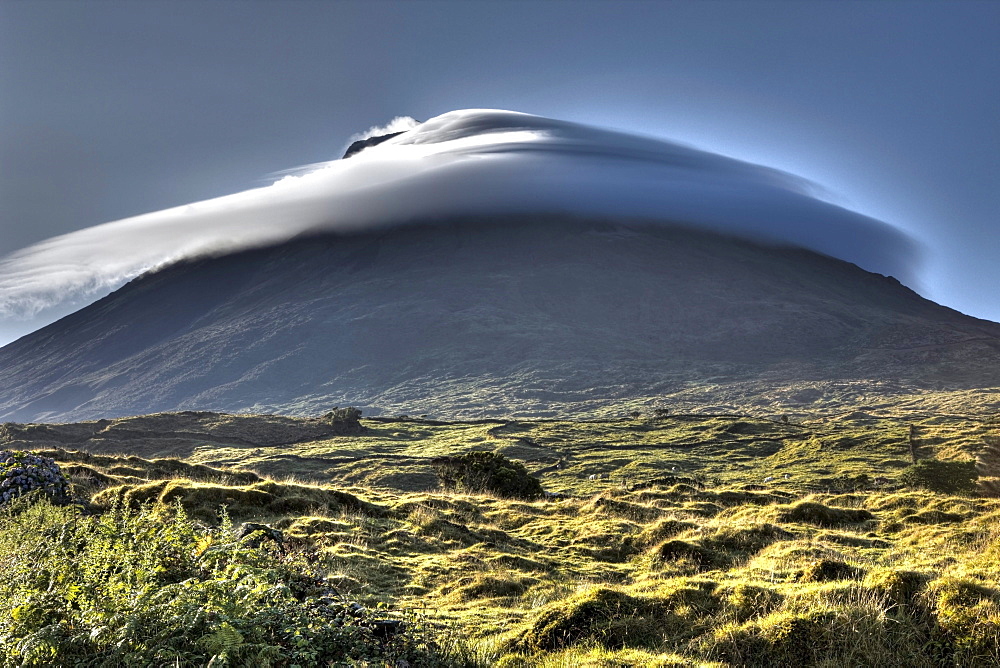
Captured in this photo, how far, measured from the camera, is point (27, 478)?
18250 millimetres

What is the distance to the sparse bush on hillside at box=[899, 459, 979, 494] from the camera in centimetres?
4150

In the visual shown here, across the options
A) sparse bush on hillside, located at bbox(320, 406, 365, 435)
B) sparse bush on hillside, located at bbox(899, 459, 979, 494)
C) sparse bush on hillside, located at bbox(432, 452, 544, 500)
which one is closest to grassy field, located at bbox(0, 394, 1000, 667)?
sparse bush on hillside, located at bbox(899, 459, 979, 494)

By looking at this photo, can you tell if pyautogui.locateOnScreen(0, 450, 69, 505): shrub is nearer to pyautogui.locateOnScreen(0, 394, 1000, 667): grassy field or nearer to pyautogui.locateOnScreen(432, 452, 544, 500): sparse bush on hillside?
pyautogui.locateOnScreen(0, 394, 1000, 667): grassy field

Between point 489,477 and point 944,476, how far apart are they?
1238 inches

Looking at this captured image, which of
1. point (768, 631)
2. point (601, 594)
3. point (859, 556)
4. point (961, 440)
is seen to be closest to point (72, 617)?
point (601, 594)

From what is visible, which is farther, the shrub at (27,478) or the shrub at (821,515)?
the shrub at (821,515)

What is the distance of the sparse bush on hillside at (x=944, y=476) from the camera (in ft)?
136

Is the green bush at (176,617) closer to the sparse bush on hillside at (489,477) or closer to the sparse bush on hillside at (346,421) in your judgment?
the sparse bush on hillside at (489,477)

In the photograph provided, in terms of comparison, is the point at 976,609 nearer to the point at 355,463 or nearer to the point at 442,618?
the point at 442,618

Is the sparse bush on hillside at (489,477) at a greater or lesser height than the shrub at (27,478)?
lesser

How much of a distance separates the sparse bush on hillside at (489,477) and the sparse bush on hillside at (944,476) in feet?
86.7

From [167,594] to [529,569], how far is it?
10920 mm

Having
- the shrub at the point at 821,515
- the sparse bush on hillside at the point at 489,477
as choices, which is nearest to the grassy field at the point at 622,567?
the shrub at the point at 821,515

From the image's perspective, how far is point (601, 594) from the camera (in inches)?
434
